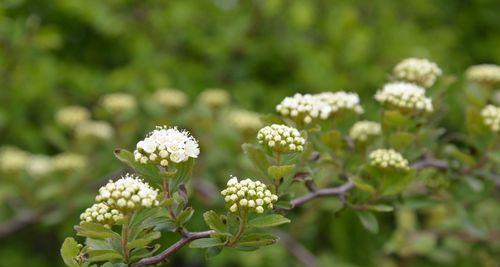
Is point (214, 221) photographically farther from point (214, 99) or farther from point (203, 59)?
point (203, 59)

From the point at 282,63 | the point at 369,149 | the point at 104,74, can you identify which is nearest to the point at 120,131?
the point at 104,74

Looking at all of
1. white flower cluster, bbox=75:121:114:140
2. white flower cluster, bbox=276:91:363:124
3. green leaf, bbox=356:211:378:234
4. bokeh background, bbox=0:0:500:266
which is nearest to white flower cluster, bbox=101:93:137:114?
white flower cluster, bbox=75:121:114:140

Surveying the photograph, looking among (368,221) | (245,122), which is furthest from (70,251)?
(245,122)

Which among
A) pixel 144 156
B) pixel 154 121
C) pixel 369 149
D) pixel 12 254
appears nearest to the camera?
pixel 144 156

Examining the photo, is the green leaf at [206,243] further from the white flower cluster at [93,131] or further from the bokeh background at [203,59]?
the bokeh background at [203,59]

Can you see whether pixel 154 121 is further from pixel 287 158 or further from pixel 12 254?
pixel 287 158

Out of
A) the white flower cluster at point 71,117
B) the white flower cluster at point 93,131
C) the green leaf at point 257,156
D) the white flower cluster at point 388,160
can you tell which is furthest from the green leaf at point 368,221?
the white flower cluster at point 71,117
